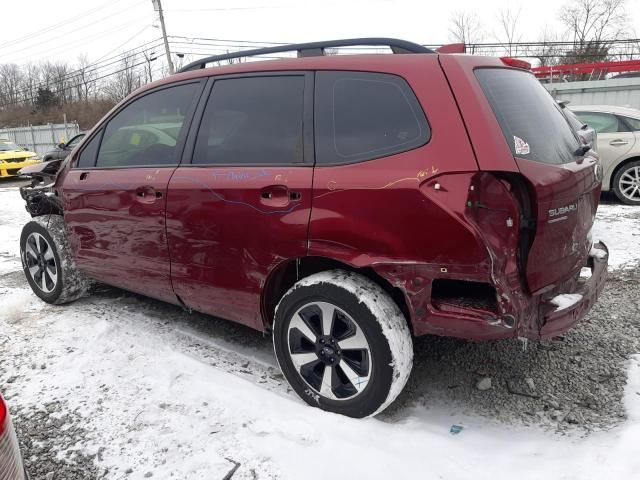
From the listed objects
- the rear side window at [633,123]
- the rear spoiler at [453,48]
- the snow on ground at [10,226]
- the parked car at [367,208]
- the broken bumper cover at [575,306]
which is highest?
the rear spoiler at [453,48]

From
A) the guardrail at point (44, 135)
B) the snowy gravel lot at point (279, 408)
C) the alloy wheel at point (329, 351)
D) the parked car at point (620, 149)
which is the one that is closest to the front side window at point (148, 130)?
the snowy gravel lot at point (279, 408)

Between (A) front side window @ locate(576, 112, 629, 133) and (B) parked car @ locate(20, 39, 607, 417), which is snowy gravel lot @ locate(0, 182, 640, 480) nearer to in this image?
(B) parked car @ locate(20, 39, 607, 417)

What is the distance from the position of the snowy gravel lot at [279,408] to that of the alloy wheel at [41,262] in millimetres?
453

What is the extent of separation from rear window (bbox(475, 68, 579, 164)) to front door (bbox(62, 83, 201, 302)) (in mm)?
1833

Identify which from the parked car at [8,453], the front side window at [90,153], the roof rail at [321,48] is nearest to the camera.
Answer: the parked car at [8,453]

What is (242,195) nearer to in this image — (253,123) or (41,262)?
(253,123)

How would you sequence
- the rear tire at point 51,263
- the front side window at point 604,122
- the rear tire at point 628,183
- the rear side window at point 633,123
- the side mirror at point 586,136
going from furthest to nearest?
the front side window at point 604,122, the rear side window at point 633,123, the rear tire at point 628,183, the rear tire at point 51,263, the side mirror at point 586,136

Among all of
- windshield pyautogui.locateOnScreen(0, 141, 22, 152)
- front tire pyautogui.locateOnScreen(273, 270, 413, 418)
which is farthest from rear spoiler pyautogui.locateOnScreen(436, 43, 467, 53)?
windshield pyautogui.locateOnScreen(0, 141, 22, 152)

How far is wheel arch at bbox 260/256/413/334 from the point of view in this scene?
2.55 meters

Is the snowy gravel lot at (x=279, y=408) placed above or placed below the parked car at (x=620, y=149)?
below

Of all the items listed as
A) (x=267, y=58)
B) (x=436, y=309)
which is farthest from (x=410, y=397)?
(x=267, y=58)

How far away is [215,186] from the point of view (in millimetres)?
2857

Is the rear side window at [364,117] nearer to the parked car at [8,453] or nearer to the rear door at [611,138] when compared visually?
the parked car at [8,453]

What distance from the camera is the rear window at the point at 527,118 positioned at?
2.28 m
